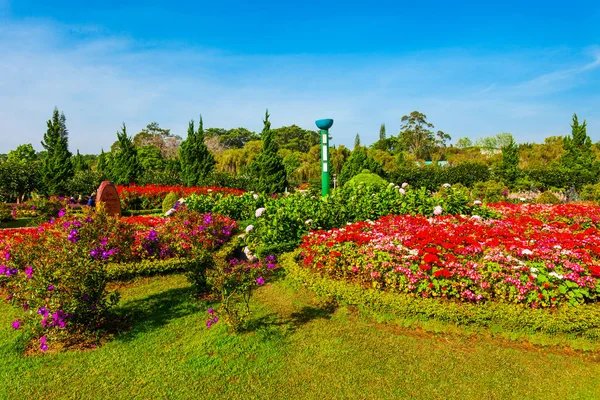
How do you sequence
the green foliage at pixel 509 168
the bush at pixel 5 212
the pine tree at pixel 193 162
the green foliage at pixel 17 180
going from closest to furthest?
the bush at pixel 5 212 < the green foliage at pixel 17 180 < the pine tree at pixel 193 162 < the green foliage at pixel 509 168

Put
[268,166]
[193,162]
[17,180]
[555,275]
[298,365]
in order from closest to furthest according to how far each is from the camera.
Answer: [298,365] < [555,275] < [17,180] < [268,166] < [193,162]

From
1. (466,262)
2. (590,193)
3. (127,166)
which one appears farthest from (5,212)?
(590,193)

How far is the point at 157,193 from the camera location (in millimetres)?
14711

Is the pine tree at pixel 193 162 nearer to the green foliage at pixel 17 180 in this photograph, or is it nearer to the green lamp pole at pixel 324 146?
the green foliage at pixel 17 180

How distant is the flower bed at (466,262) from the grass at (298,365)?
55cm

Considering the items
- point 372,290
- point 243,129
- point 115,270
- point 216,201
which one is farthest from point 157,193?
point 243,129

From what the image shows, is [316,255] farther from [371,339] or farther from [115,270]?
[115,270]

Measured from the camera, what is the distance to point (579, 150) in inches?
801

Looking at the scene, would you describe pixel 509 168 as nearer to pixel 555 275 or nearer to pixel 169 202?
pixel 169 202

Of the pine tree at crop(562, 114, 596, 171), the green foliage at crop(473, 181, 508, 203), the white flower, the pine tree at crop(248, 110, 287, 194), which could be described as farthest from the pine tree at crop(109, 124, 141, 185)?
the pine tree at crop(562, 114, 596, 171)

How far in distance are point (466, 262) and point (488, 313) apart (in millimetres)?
748

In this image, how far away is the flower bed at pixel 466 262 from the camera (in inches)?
152

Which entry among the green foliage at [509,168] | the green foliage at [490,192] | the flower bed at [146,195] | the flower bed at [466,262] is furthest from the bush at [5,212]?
the green foliage at [509,168]

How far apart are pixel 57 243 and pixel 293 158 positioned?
2932 cm
